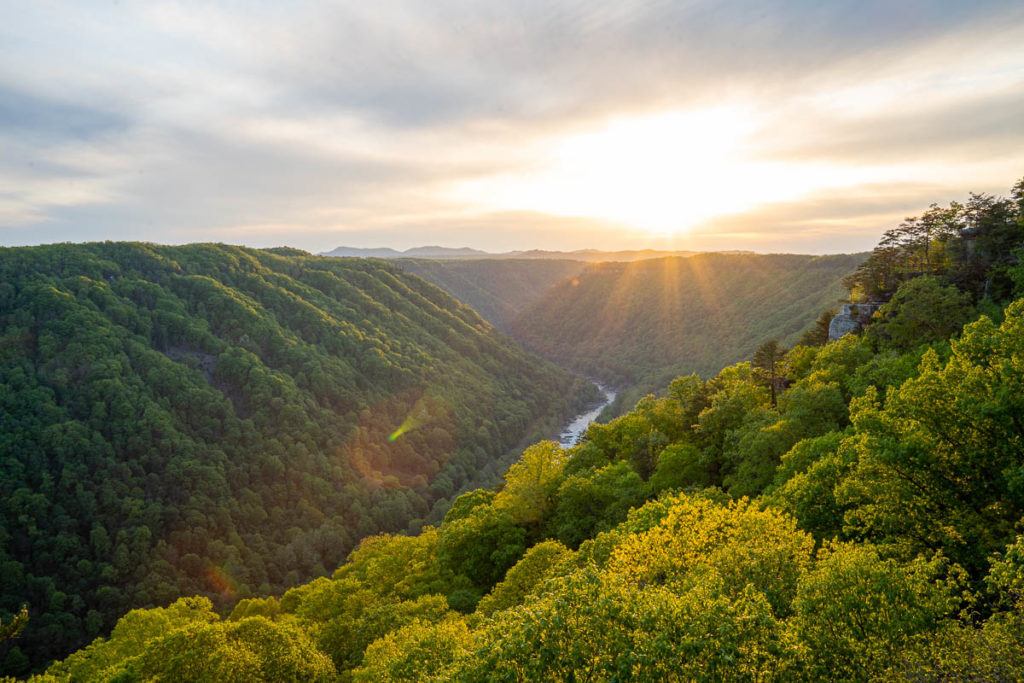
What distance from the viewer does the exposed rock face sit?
68188 mm

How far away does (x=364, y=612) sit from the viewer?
4462 centimetres

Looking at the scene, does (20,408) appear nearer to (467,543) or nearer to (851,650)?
(467,543)

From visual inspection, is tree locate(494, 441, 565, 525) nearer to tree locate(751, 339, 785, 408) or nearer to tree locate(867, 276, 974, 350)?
tree locate(751, 339, 785, 408)

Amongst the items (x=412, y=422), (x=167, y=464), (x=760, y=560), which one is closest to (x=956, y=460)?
(x=760, y=560)

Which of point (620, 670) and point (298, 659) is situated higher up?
point (620, 670)

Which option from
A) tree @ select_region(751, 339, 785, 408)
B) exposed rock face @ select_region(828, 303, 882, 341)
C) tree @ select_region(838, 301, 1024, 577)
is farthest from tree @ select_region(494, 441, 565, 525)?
exposed rock face @ select_region(828, 303, 882, 341)

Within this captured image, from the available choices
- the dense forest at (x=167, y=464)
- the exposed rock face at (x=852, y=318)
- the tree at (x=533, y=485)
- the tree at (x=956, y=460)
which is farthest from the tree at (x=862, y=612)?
the dense forest at (x=167, y=464)

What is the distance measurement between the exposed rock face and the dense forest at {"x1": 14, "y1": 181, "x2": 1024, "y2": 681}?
8.43 metres

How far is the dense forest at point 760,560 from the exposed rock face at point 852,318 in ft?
27.7

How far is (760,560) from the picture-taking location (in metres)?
24.0

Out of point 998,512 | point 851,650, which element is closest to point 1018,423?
point 998,512

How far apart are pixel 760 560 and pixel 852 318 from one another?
58.2 m

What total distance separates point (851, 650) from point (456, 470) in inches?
6478

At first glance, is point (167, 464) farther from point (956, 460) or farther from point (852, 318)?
point (956, 460)
